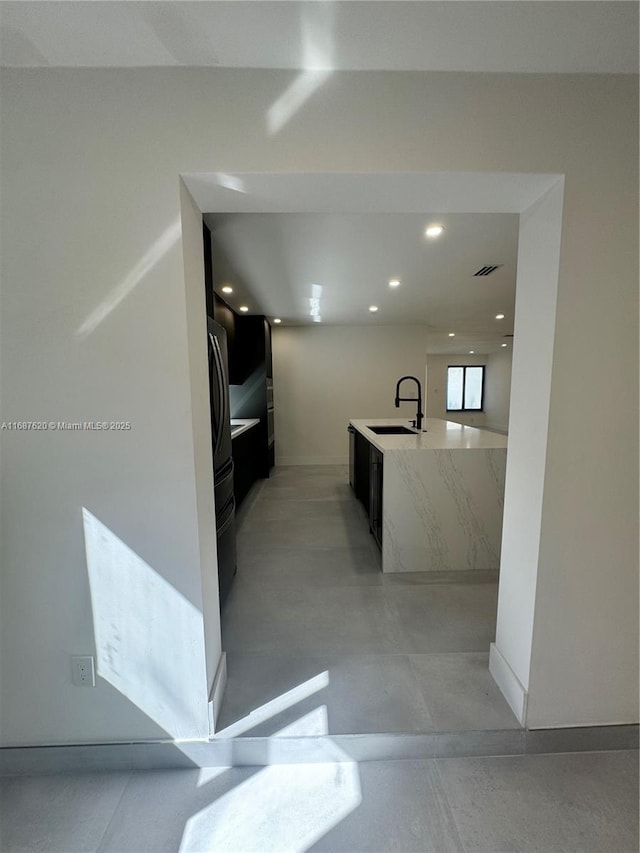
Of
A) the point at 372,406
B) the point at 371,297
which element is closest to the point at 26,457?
the point at 371,297

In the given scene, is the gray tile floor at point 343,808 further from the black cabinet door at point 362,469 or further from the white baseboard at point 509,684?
the black cabinet door at point 362,469

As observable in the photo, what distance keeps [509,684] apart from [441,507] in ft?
4.07

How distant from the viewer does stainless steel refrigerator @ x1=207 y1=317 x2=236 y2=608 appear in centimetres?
191

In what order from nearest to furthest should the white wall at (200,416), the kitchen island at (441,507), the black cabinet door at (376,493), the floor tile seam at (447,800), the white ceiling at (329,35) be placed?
the white ceiling at (329,35) < the floor tile seam at (447,800) < the white wall at (200,416) < the kitchen island at (441,507) < the black cabinet door at (376,493)

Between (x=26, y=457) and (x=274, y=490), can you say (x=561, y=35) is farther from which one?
(x=274, y=490)

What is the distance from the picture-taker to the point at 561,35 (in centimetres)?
99

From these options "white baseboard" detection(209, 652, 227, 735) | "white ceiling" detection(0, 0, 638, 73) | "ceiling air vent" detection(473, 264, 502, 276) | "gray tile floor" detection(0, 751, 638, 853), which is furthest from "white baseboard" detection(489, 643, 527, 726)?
"ceiling air vent" detection(473, 264, 502, 276)

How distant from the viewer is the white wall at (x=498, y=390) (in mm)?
10578

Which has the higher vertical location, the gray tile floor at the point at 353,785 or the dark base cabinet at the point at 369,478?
the dark base cabinet at the point at 369,478

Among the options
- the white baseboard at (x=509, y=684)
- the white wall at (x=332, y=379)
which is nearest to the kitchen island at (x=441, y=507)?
the white baseboard at (x=509, y=684)

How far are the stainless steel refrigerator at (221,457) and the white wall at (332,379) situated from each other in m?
4.05

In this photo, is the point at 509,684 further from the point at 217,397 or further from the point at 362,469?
the point at 362,469

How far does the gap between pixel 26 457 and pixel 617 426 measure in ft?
7.05

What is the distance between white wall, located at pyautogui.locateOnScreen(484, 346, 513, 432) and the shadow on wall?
35.1ft
